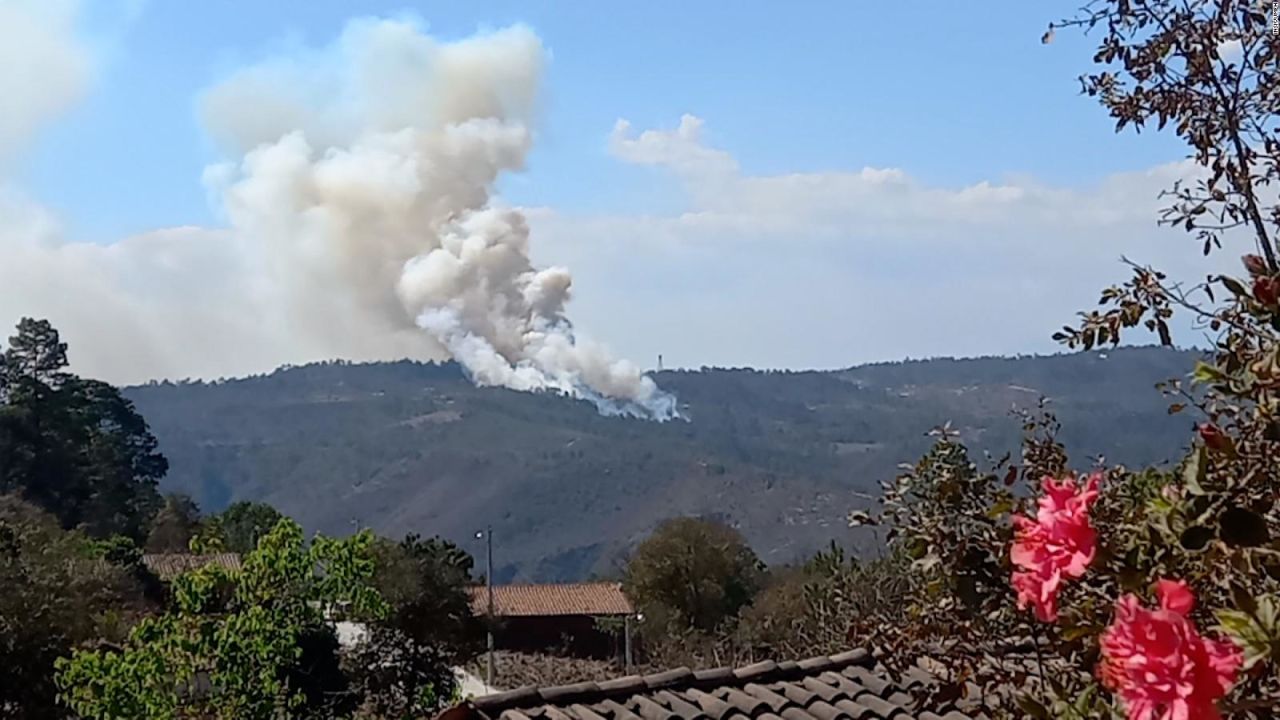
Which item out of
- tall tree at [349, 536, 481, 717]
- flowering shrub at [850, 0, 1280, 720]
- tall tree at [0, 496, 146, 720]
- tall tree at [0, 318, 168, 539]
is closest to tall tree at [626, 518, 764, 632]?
tall tree at [349, 536, 481, 717]

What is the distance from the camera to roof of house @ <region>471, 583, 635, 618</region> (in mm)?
56562

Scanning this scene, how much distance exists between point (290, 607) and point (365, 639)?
16.2 m

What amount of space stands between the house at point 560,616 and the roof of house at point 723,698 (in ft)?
145

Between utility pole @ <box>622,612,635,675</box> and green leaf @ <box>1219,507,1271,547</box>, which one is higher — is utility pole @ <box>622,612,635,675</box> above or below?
below

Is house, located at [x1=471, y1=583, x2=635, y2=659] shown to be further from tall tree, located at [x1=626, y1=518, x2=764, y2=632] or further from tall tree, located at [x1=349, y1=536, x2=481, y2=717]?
tall tree, located at [x1=349, y1=536, x2=481, y2=717]

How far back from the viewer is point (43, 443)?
5625 cm

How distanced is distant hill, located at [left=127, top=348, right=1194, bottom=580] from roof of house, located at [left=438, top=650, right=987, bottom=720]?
101m

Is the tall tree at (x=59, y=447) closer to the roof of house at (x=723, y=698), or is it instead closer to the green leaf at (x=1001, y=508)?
the roof of house at (x=723, y=698)

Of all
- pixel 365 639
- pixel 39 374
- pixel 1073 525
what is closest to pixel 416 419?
pixel 39 374

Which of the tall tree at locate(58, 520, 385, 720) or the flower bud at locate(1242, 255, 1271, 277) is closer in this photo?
the flower bud at locate(1242, 255, 1271, 277)

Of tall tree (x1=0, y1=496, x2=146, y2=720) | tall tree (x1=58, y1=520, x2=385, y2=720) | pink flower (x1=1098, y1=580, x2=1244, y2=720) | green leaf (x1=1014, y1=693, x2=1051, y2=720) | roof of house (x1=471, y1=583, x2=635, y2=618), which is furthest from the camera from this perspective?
roof of house (x1=471, y1=583, x2=635, y2=618)

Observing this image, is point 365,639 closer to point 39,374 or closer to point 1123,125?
point 1123,125

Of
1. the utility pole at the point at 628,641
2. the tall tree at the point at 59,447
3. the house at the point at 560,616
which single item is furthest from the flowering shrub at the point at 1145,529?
the tall tree at the point at 59,447

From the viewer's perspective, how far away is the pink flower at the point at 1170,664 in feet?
5.53
